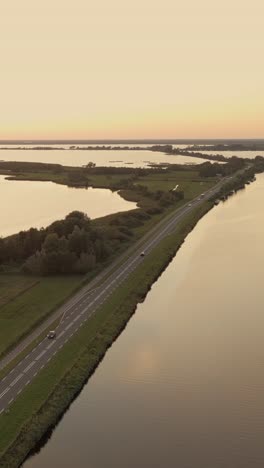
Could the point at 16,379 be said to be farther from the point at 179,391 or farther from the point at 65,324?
the point at 179,391

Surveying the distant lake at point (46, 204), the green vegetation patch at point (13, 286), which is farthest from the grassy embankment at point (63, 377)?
the distant lake at point (46, 204)

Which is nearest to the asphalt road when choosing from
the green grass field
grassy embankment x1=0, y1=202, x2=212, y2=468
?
grassy embankment x1=0, y1=202, x2=212, y2=468

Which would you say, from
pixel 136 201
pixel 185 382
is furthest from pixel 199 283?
pixel 136 201

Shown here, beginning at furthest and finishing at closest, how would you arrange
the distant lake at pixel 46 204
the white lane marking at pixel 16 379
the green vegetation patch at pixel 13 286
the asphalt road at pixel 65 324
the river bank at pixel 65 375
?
1. the distant lake at pixel 46 204
2. the green vegetation patch at pixel 13 286
3. the asphalt road at pixel 65 324
4. the white lane marking at pixel 16 379
5. the river bank at pixel 65 375

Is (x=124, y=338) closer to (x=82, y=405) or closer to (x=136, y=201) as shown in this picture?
(x=82, y=405)

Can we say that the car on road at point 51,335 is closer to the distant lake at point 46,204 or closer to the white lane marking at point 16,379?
the white lane marking at point 16,379

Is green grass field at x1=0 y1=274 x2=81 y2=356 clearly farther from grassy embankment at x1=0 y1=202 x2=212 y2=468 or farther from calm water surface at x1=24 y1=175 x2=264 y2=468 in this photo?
calm water surface at x1=24 y1=175 x2=264 y2=468

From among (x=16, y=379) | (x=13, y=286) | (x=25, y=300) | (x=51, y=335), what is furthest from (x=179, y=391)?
(x=13, y=286)
